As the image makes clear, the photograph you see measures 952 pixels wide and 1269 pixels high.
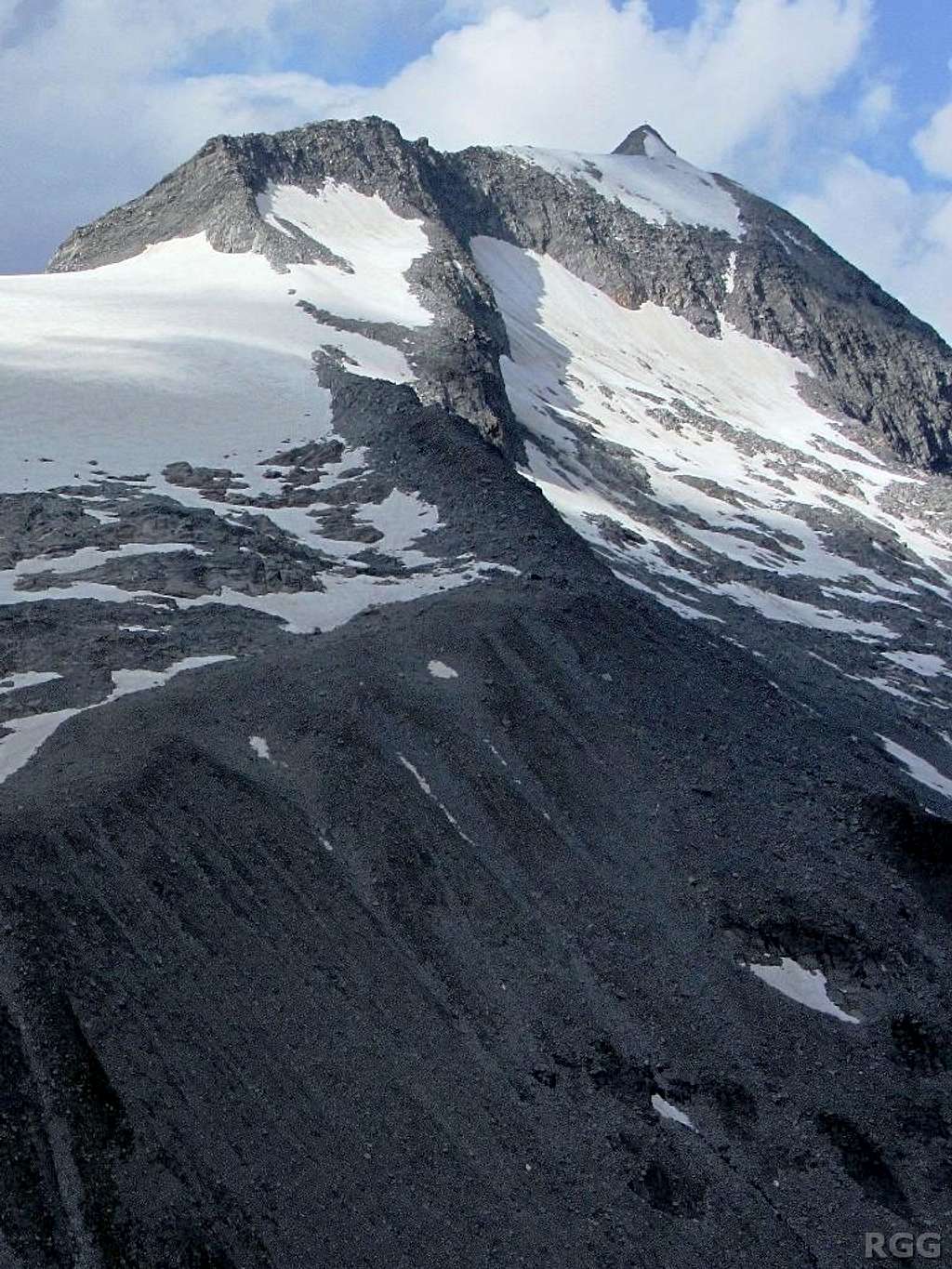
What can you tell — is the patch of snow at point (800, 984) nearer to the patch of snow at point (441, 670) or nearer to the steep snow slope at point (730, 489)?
the patch of snow at point (441, 670)

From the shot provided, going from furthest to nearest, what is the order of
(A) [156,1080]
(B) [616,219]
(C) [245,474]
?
(B) [616,219], (C) [245,474], (A) [156,1080]

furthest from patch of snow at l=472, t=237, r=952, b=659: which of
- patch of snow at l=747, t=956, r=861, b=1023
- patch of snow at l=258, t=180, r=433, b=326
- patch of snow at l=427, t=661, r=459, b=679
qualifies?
patch of snow at l=747, t=956, r=861, b=1023

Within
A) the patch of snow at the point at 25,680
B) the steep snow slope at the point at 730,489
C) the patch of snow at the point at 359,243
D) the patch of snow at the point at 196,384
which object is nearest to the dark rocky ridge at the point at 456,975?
the patch of snow at the point at 25,680

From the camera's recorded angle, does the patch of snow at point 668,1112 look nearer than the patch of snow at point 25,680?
Yes

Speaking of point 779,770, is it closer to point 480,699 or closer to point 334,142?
point 480,699

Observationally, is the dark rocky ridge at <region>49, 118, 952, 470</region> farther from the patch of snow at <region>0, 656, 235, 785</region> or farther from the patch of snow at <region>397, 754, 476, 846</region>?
the patch of snow at <region>397, 754, 476, 846</region>

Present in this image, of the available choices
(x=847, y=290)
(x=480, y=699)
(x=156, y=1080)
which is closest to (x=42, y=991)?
(x=156, y=1080)
